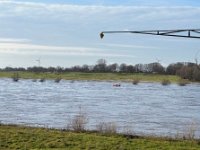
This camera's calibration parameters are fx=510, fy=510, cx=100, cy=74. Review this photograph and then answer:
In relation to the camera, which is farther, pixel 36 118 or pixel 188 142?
pixel 36 118

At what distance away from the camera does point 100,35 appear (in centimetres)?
1096

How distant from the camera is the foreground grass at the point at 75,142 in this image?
47.1 ft

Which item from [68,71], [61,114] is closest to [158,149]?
[61,114]

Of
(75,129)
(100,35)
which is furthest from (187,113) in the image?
(100,35)

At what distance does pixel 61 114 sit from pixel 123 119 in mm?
4679

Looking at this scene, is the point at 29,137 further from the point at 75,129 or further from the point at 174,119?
the point at 174,119

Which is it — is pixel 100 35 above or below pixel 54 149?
above

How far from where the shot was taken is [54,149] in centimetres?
1380

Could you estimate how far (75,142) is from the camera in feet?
49.1

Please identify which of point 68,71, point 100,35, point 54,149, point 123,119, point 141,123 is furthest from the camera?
point 68,71

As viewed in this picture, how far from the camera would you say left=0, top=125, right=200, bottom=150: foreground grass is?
14348mm

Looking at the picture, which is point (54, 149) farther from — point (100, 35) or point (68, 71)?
point (68, 71)

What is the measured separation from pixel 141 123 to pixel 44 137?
1299 centimetres

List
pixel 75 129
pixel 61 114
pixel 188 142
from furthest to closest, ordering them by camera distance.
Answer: pixel 61 114 → pixel 75 129 → pixel 188 142
